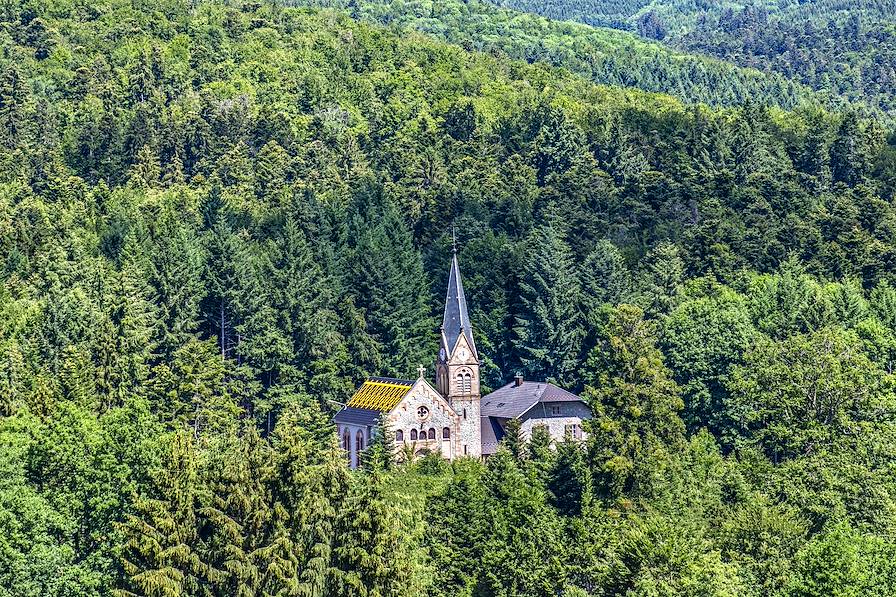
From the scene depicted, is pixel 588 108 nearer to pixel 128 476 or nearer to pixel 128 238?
pixel 128 238

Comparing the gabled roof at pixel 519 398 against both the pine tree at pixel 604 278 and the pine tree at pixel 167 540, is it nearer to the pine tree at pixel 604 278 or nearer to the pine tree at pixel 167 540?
the pine tree at pixel 604 278

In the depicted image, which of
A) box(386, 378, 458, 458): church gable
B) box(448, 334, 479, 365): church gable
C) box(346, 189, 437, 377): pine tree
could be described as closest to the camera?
box(386, 378, 458, 458): church gable

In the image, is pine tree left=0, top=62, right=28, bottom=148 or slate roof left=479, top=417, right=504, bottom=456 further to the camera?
pine tree left=0, top=62, right=28, bottom=148

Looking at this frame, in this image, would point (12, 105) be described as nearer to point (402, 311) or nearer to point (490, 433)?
point (402, 311)

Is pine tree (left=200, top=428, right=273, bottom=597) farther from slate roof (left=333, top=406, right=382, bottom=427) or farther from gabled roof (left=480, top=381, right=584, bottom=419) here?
gabled roof (left=480, top=381, right=584, bottom=419)

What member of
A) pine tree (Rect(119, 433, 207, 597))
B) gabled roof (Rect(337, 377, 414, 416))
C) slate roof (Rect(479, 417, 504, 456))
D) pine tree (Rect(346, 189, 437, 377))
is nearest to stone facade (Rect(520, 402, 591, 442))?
slate roof (Rect(479, 417, 504, 456))

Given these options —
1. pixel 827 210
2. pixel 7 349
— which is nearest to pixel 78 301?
pixel 7 349

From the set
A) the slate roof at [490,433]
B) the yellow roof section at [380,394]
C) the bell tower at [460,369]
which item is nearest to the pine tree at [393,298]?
the yellow roof section at [380,394]
